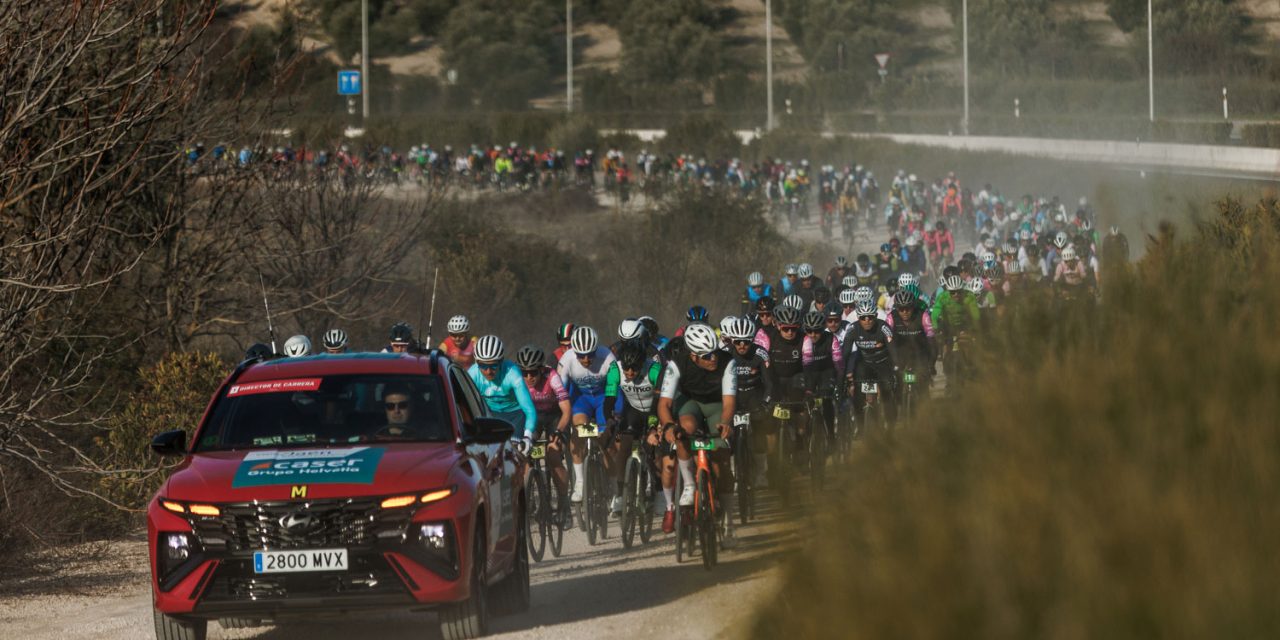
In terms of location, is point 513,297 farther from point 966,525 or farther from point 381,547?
point 966,525

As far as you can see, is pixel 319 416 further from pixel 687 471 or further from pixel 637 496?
pixel 637 496

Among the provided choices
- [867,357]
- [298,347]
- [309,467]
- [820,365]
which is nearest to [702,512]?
[298,347]

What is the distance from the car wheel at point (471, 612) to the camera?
10680 mm

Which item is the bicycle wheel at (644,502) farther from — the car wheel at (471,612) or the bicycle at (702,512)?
the car wheel at (471,612)

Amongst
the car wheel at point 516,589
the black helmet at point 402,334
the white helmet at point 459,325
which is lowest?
the car wheel at point 516,589

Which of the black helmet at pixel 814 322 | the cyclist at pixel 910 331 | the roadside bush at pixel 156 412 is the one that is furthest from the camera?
the cyclist at pixel 910 331

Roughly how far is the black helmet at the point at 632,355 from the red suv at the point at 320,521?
5189 millimetres

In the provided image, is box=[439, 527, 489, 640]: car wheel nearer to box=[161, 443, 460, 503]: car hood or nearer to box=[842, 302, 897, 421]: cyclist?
box=[161, 443, 460, 503]: car hood

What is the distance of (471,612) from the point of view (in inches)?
422

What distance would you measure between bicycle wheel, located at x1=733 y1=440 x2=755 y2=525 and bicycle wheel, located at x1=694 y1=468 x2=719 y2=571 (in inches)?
86.6

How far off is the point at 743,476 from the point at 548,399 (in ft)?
6.20

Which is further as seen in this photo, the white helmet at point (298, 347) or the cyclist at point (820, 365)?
the cyclist at point (820, 365)

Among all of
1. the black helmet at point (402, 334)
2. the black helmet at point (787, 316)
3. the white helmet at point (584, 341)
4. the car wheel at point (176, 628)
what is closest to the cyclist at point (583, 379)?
the white helmet at point (584, 341)

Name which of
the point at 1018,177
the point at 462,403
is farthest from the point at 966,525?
the point at 1018,177
